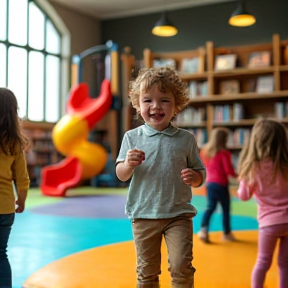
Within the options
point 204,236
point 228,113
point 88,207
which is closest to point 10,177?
point 204,236

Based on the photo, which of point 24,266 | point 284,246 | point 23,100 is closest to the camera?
point 284,246

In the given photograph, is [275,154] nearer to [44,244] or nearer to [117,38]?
[44,244]

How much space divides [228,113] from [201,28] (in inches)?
69.8

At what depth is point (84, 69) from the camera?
31.9 feet

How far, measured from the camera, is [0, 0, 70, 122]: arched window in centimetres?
852

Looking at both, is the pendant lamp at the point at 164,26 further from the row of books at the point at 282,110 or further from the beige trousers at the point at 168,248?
the beige trousers at the point at 168,248

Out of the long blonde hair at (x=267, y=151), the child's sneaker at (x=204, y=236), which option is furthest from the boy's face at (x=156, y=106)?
the child's sneaker at (x=204, y=236)

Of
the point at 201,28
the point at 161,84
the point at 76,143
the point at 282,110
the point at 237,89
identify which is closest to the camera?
the point at 161,84

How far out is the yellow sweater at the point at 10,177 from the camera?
6.32 ft

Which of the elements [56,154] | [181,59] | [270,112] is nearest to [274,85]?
[270,112]

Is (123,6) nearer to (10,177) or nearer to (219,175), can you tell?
(219,175)

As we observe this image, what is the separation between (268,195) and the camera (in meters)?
2.09

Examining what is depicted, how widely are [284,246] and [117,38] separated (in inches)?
328

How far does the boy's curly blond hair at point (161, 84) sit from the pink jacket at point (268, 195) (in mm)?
570
